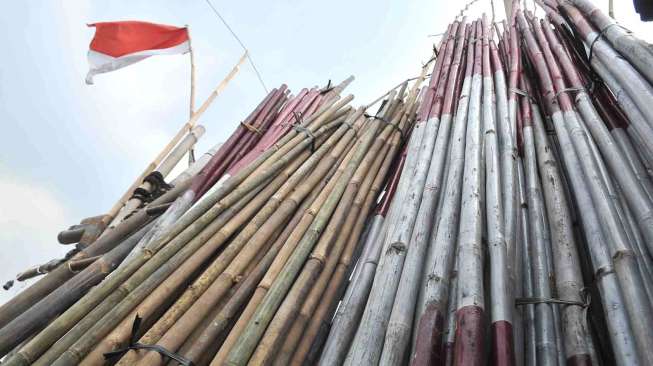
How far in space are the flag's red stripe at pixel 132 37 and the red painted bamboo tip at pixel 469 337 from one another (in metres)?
5.95

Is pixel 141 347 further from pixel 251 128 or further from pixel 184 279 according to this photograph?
pixel 251 128

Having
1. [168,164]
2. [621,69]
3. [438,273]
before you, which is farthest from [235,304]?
[168,164]

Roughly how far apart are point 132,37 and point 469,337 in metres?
6.20

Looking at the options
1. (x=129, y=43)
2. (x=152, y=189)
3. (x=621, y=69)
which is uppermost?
(x=129, y=43)

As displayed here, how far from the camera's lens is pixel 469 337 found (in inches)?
65.6

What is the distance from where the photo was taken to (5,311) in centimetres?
296

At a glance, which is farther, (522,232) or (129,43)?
(129,43)

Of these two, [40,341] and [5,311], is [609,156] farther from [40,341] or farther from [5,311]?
[5,311]

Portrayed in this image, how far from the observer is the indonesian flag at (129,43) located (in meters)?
6.01

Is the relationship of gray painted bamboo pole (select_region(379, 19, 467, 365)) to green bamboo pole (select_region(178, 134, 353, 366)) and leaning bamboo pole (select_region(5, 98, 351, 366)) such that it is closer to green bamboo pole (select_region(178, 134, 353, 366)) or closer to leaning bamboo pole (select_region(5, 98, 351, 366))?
green bamboo pole (select_region(178, 134, 353, 366))

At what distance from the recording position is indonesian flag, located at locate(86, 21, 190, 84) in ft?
19.7

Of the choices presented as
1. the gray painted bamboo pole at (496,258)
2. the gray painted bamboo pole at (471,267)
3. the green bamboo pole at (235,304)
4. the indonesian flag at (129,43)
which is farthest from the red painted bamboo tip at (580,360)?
the indonesian flag at (129,43)

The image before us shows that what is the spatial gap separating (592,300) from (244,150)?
3.72 meters

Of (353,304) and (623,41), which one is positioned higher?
(623,41)
